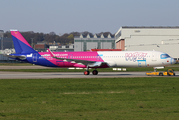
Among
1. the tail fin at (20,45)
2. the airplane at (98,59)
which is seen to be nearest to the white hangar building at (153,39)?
the airplane at (98,59)

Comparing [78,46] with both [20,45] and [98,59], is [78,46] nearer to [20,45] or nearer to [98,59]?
[20,45]

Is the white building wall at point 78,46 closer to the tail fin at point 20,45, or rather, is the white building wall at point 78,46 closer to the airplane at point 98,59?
the tail fin at point 20,45

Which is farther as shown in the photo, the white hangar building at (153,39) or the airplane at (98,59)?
the white hangar building at (153,39)

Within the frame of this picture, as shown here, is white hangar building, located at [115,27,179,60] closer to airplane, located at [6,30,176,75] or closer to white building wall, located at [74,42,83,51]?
white building wall, located at [74,42,83,51]

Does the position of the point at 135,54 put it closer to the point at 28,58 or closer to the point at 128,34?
the point at 28,58

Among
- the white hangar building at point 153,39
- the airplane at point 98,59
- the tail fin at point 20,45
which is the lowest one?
the airplane at point 98,59

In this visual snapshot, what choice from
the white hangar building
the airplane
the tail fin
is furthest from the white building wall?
the airplane

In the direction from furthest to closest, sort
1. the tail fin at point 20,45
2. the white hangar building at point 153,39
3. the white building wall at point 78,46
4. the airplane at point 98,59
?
the white building wall at point 78,46 < the white hangar building at point 153,39 < the tail fin at point 20,45 < the airplane at point 98,59

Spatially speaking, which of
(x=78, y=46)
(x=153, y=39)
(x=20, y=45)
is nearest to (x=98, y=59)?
(x=20, y=45)

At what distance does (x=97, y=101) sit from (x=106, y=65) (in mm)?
24311

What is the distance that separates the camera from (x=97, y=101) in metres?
16.9

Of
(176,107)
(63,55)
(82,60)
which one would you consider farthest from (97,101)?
(63,55)

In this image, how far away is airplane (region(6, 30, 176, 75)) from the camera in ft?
132

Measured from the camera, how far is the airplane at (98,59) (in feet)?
132
